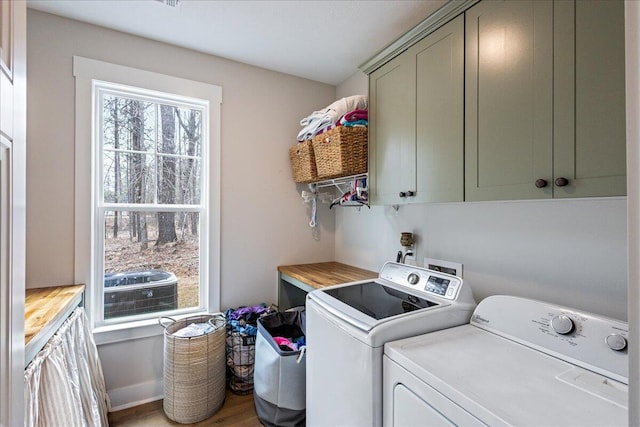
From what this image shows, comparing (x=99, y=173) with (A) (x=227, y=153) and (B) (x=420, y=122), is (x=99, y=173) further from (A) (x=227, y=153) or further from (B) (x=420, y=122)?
(B) (x=420, y=122)

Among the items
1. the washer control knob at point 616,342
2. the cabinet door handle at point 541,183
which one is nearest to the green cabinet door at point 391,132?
the cabinet door handle at point 541,183

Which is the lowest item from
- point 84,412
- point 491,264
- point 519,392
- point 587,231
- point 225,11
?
point 84,412

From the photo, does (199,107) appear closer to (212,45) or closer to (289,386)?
(212,45)

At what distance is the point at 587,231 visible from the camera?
1189 mm

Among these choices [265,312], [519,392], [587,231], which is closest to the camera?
[519,392]

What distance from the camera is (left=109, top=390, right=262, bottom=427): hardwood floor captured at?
186 cm

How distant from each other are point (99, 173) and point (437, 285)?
2.23 meters

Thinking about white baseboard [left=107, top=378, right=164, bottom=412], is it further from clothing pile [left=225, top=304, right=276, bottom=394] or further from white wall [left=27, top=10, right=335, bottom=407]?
clothing pile [left=225, top=304, right=276, bottom=394]

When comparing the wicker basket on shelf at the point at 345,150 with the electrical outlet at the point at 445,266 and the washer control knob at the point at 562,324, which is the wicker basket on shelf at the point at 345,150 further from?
the washer control knob at the point at 562,324

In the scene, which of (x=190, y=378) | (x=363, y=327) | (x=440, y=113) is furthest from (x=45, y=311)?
(x=440, y=113)

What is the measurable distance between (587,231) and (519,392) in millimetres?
753

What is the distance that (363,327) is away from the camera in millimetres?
1173

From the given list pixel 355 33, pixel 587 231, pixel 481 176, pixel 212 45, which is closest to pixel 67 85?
pixel 212 45

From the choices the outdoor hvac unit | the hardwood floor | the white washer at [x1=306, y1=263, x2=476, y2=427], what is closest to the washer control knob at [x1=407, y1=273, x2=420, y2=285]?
the white washer at [x1=306, y1=263, x2=476, y2=427]
